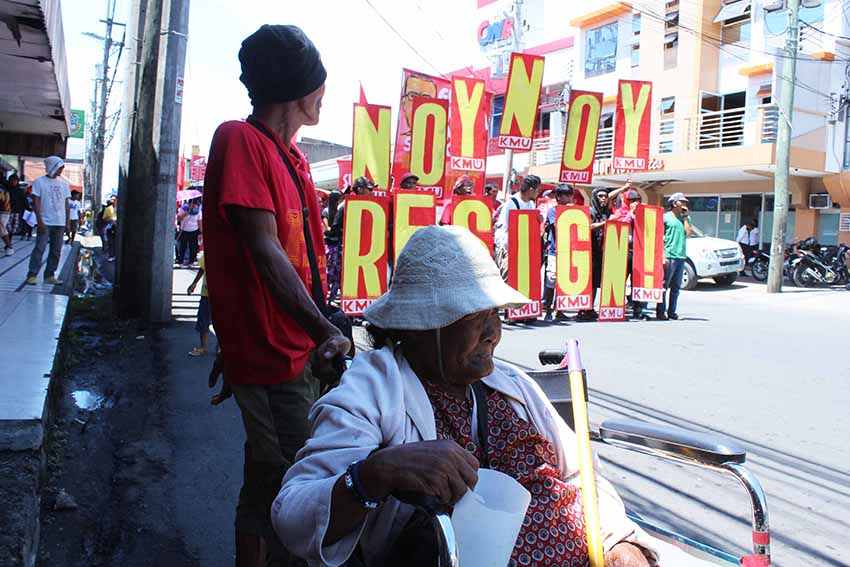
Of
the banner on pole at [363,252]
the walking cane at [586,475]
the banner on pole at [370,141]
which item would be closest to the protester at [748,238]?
the banner on pole at [370,141]

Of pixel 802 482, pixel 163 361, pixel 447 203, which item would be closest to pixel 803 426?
pixel 802 482

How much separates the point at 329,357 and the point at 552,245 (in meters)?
8.27

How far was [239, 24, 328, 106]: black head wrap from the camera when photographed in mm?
2225

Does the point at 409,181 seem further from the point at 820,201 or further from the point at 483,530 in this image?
the point at 820,201

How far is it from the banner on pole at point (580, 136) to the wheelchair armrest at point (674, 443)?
806 cm

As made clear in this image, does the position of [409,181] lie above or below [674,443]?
above

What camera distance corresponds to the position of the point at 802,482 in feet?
13.3

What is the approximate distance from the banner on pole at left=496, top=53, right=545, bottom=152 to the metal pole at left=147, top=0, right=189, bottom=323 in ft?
13.4

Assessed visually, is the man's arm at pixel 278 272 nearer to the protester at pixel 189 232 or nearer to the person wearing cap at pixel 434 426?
the person wearing cap at pixel 434 426

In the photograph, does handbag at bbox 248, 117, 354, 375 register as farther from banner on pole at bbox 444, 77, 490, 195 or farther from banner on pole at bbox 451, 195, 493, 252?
banner on pole at bbox 444, 77, 490, 195

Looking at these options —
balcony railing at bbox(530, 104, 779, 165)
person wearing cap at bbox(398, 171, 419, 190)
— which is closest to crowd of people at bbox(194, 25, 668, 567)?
person wearing cap at bbox(398, 171, 419, 190)

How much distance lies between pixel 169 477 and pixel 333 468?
2.72 metres

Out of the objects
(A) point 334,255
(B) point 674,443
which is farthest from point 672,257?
(B) point 674,443

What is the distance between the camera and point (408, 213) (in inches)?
354
